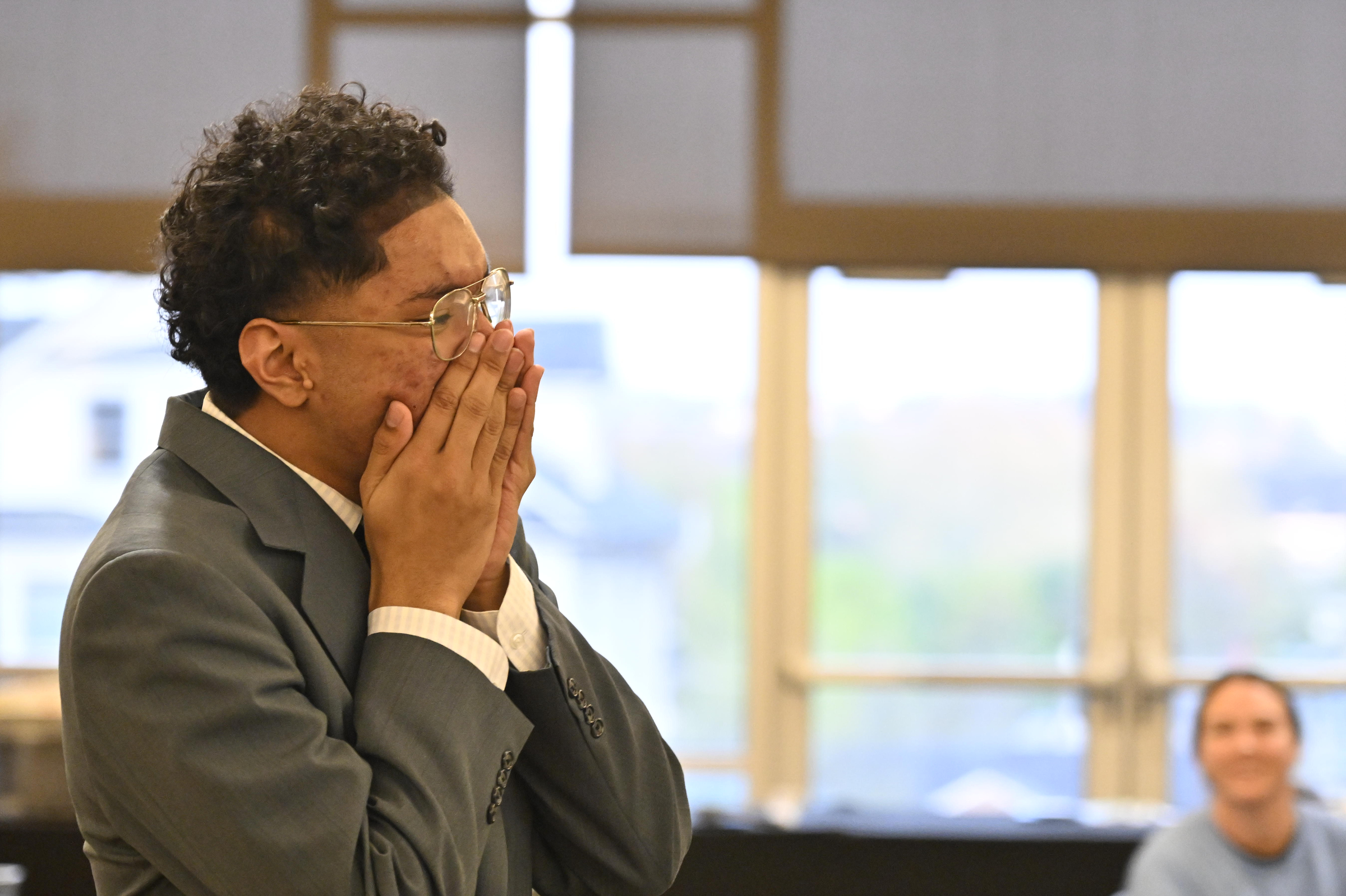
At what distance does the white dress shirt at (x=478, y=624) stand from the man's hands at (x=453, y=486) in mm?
11

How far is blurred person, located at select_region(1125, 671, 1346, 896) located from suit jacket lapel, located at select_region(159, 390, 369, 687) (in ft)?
7.25

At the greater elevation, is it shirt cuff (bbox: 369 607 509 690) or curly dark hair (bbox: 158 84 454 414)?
curly dark hair (bbox: 158 84 454 414)

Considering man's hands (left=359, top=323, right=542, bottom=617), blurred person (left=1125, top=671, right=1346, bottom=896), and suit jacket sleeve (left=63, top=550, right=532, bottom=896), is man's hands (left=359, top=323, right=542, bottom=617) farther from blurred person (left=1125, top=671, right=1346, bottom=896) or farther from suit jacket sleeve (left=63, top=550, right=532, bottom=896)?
blurred person (left=1125, top=671, right=1346, bottom=896)

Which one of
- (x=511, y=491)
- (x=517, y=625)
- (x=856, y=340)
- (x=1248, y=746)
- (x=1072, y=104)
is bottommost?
(x=1248, y=746)

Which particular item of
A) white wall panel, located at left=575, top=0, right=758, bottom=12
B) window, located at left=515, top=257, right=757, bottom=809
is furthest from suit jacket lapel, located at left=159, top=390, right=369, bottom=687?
white wall panel, located at left=575, top=0, right=758, bottom=12

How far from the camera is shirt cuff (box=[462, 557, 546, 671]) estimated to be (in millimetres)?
1064

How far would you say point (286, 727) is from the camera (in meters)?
0.88

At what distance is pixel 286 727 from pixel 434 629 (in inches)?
5.5

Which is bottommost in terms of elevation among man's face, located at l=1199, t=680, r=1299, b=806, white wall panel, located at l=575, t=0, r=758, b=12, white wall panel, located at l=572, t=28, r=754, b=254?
man's face, located at l=1199, t=680, r=1299, b=806

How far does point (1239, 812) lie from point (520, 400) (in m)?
2.25

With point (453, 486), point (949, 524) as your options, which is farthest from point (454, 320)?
point (949, 524)

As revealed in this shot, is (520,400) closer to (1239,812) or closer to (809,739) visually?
(1239,812)

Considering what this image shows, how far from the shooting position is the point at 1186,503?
408 centimetres

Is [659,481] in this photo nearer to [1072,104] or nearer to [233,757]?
[1072,104]
